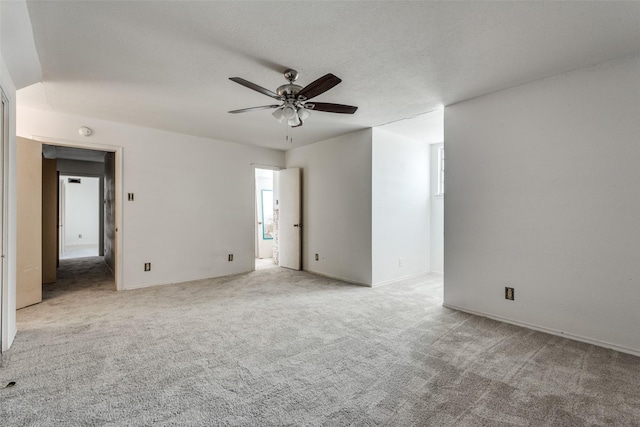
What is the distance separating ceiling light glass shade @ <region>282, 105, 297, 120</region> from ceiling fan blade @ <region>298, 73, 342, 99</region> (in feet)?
0.63

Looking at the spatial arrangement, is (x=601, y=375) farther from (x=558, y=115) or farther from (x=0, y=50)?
(x=0, y=50)

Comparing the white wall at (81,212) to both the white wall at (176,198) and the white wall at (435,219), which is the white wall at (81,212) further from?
the white wall at (435,219)

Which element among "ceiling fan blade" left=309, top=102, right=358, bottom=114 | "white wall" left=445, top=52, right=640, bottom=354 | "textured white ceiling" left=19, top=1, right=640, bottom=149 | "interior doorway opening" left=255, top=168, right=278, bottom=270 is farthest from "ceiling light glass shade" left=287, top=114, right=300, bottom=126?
"interior doorway opening" left=255, top=168, right=278, bottom=270

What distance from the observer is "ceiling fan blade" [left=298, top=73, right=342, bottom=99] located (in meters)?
2.11

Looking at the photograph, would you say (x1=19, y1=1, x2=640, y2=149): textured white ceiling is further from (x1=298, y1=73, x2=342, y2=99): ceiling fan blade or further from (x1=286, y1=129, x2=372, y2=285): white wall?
(x1=286, y1=129, x2=372, y2=285): white wall

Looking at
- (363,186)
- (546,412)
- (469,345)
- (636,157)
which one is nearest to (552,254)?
(636,157)

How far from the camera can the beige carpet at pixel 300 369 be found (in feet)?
5.37

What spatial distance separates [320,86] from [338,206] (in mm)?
2843

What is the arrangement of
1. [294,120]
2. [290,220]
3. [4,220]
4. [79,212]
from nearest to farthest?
[4,220], [294,120], [290,220], [79,212]

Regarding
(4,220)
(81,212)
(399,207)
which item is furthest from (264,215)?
(81,212)

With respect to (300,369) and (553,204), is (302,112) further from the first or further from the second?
(553,204)

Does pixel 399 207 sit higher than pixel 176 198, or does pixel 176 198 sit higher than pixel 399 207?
pixel 176 198

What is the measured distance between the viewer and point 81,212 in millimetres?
9547

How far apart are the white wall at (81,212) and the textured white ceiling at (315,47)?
7527 mm
